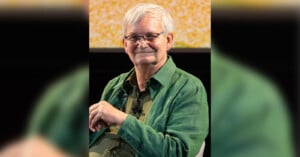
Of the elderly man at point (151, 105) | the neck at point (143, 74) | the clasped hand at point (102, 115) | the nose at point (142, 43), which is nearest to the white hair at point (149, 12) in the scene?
the elderly man at point (151, 105)

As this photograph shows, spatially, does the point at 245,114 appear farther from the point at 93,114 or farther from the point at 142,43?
the point at 93,114

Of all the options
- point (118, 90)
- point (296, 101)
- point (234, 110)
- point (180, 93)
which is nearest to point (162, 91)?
point (180, 93)

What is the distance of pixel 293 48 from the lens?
2299 millimetres

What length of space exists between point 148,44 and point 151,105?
1.04ft

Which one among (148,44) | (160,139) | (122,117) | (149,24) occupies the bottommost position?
(160,139)

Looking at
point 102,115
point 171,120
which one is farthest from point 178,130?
point 102,115

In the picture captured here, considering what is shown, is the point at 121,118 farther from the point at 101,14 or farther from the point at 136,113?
the point at 101,14

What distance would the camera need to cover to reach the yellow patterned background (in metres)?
2.28

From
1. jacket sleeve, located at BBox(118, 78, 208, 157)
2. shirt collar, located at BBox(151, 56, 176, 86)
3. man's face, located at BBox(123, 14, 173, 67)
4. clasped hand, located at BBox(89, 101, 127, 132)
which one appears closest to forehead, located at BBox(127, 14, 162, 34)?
man's face, located at BBox(123, 14, 173, 67)

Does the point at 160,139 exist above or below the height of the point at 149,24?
below

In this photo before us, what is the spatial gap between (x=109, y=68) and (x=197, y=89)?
48cm

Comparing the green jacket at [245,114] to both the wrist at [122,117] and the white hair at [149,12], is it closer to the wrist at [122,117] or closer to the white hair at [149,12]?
the white hair at [149,12]

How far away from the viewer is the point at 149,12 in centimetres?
226

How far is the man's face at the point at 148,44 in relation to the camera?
226 cm
